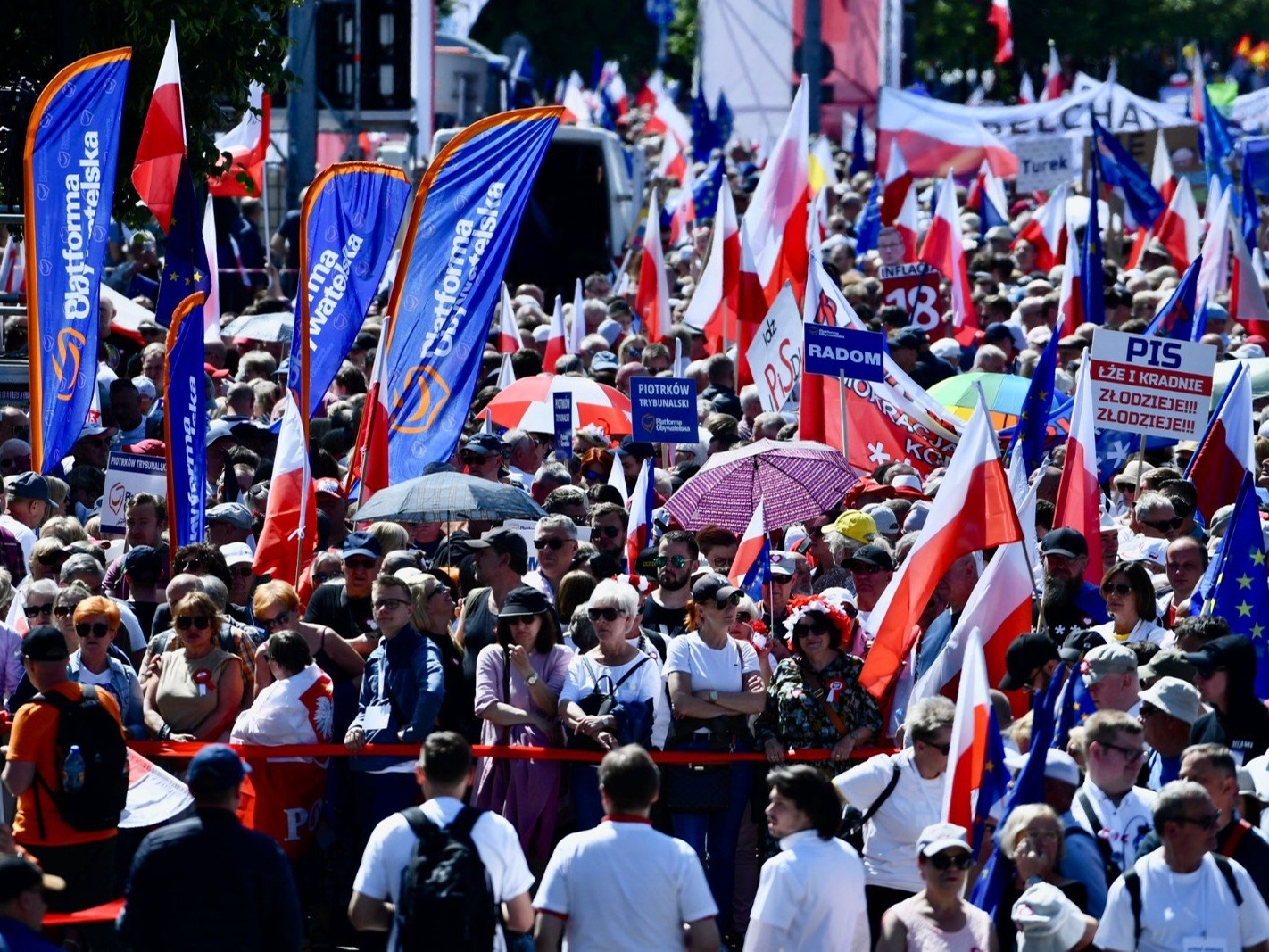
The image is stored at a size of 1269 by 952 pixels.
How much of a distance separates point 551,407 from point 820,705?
203 inches

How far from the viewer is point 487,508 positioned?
414 inches

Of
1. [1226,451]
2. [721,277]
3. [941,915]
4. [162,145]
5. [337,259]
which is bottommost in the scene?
[941,915]

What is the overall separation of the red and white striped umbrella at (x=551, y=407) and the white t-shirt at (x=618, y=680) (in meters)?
4.85

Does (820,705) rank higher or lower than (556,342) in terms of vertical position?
lower

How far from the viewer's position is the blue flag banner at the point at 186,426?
1079 cm

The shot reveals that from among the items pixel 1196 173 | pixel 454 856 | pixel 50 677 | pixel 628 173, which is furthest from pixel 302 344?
pixel 1196 173

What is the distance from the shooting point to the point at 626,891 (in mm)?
6680

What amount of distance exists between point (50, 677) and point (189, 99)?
7.70 metres

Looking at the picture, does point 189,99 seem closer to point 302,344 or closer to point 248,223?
point 302,344

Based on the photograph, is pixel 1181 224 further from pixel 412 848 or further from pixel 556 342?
pixel 412 848

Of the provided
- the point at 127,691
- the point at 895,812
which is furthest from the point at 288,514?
the point at 895,812

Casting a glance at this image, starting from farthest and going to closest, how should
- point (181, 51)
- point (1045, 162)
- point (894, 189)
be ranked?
1. point (1045, 162)
2. point (894, 189)
3. point (181, 51)

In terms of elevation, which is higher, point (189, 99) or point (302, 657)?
point (189, 99)

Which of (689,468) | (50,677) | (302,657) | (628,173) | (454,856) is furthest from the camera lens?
(628,173)
